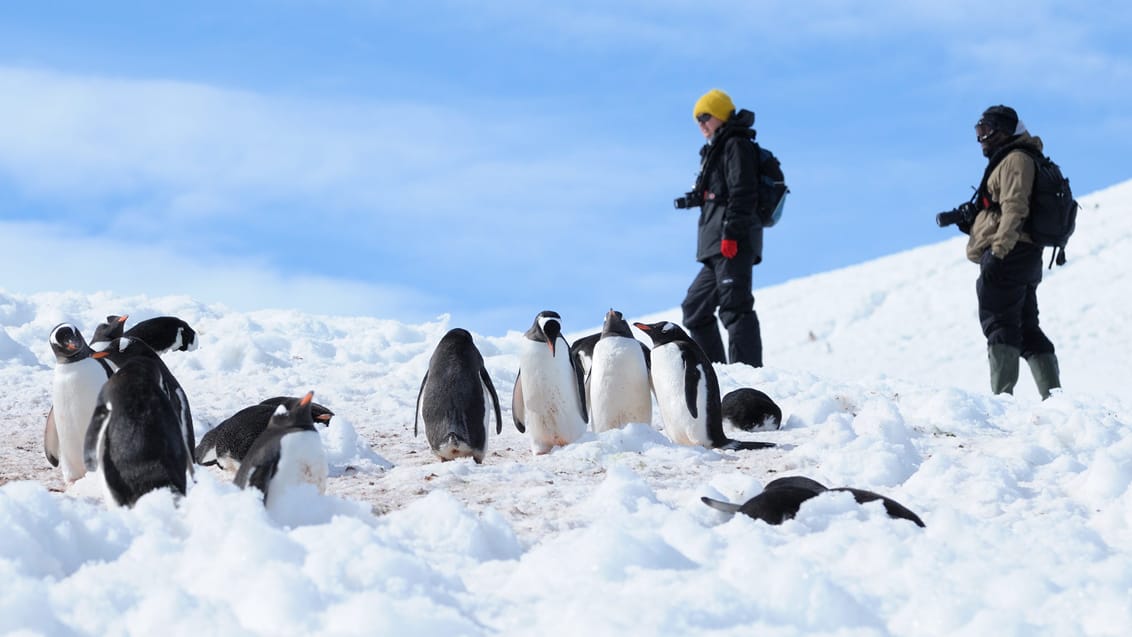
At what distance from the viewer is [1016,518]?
187 inches

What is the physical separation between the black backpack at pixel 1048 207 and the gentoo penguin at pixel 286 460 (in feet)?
18.9

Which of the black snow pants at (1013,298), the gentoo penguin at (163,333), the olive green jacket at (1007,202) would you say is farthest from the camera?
the black snow pants at (1013,298)

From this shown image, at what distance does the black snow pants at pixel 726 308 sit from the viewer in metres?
9.12

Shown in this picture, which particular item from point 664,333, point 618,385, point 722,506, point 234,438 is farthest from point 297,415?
point 664,333

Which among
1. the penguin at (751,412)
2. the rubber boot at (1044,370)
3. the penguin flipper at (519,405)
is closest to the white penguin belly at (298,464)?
the penguin flipper at (519,405)

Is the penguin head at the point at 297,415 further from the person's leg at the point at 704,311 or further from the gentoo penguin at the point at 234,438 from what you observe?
the person's leg at the point at 704,311

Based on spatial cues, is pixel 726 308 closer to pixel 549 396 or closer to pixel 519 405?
pixel 519 405

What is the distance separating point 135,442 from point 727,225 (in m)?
5.46

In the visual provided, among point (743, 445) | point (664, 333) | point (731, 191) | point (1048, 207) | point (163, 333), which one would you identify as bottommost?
point (743, 445)

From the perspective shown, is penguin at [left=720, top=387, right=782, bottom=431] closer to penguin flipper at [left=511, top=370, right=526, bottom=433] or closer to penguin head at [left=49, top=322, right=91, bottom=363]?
penguin flipper at [left=511, top=370, right=526, bottom=433]

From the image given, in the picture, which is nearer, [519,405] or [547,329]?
[547,329]

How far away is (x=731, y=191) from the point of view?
9.05m

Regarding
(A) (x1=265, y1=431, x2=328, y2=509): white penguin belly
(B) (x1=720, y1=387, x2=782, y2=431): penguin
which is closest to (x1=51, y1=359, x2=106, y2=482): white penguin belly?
(A) (x1=265, y1=431, x2=328, y2=509): white penguin belly

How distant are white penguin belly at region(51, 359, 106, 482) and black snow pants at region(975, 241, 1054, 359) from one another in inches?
226
